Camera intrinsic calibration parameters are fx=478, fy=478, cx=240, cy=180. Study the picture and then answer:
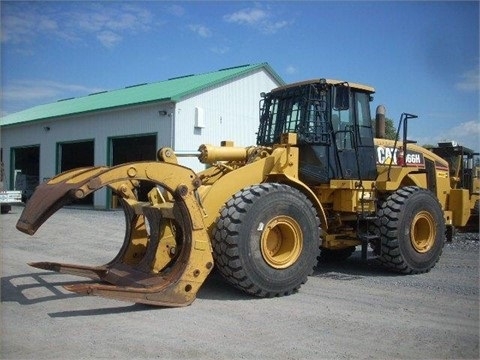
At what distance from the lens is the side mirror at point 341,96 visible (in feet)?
24.3

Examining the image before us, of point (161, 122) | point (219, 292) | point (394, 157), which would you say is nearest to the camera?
point (219, 292)

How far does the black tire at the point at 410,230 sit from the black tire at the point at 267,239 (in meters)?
1.59

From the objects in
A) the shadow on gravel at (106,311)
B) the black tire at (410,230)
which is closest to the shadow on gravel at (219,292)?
the shadow on gravel at (106,311)

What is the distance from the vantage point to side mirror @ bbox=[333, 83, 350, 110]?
741cm

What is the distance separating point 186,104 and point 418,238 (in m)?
12.6

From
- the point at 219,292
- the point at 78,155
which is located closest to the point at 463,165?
the point at 219,292

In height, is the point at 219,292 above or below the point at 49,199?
below

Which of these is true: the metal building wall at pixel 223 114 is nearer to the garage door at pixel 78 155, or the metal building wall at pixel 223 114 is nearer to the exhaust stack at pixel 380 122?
the garage door at pixel 78 155

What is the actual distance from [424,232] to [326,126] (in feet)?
8.30

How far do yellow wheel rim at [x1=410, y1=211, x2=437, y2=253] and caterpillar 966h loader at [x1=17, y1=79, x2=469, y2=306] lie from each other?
0.02 meters

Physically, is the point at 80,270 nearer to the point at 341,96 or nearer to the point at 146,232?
the point at 146,232

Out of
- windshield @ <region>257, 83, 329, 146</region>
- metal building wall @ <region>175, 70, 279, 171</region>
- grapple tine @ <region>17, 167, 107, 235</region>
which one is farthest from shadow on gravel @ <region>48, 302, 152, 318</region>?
metal building wall @ <region>175, 70, 279, 171</region>

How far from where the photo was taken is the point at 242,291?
5988 mm

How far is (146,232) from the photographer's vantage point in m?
6.62
